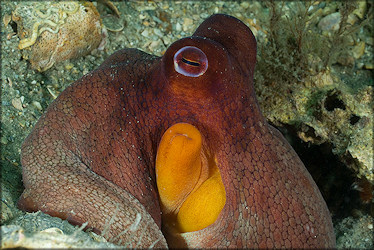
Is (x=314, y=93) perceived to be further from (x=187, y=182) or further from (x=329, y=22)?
(x=187, y=182)

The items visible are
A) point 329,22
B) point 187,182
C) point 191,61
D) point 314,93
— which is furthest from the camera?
point 329,22

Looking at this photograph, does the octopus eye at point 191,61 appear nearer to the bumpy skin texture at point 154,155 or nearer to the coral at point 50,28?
the bumpy skin texture at point 154,155

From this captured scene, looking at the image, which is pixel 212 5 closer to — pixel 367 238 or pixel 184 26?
pixel 184 26

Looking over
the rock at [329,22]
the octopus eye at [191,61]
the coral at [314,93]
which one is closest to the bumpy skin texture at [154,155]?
the octopus eye at [191,61]

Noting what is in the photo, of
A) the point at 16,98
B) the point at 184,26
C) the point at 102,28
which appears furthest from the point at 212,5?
the point at 16,98

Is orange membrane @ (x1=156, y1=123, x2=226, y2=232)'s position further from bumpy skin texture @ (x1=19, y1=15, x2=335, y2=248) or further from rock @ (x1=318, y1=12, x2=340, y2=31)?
rock @ (x1=318, y1=12, x2=340, y2=31)

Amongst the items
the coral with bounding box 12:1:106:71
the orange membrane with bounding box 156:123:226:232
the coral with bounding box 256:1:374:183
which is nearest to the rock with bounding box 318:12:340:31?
the coral with bounding box 256:1:374:183

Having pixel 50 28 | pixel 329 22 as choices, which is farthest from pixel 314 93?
pixel 50 28

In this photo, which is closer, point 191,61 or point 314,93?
point 191,61
